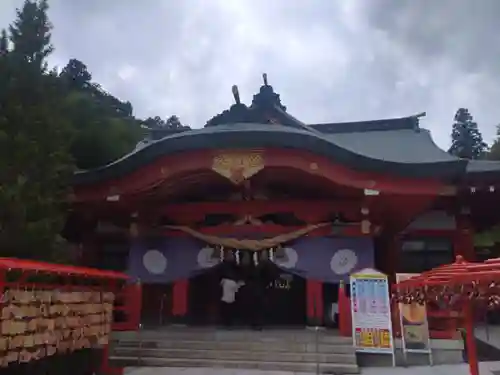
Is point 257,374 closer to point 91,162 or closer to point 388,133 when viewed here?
point 388,133

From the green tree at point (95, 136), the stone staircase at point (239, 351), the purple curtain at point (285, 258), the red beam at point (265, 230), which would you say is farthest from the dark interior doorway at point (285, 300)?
the green tree at point (95, 136)

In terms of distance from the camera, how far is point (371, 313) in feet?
25.4

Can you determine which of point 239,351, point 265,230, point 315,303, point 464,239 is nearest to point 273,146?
point 265,230

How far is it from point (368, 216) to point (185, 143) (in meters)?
3.97

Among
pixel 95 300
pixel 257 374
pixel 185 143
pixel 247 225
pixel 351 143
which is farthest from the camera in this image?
pixel 351 143

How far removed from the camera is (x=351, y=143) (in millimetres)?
14664

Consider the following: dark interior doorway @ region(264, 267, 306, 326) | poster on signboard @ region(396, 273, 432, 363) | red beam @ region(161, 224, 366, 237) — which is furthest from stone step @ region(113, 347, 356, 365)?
dark interior doorway @ region(264, 267, 306, 326)

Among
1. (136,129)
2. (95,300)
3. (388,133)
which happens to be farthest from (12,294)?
(136,129)

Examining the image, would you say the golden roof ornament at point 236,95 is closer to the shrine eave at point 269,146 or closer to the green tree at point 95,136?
the shrine eave at point 269,146

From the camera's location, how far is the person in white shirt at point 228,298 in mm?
10367

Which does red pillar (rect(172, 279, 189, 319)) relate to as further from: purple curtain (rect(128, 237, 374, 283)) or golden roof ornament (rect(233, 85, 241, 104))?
golden roof ornament (rect(233, 85, 241, 104))

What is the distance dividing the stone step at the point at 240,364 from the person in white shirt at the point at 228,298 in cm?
268

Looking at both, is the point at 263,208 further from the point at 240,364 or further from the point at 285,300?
the point at 240,364

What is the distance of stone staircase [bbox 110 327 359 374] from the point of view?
745 cm
